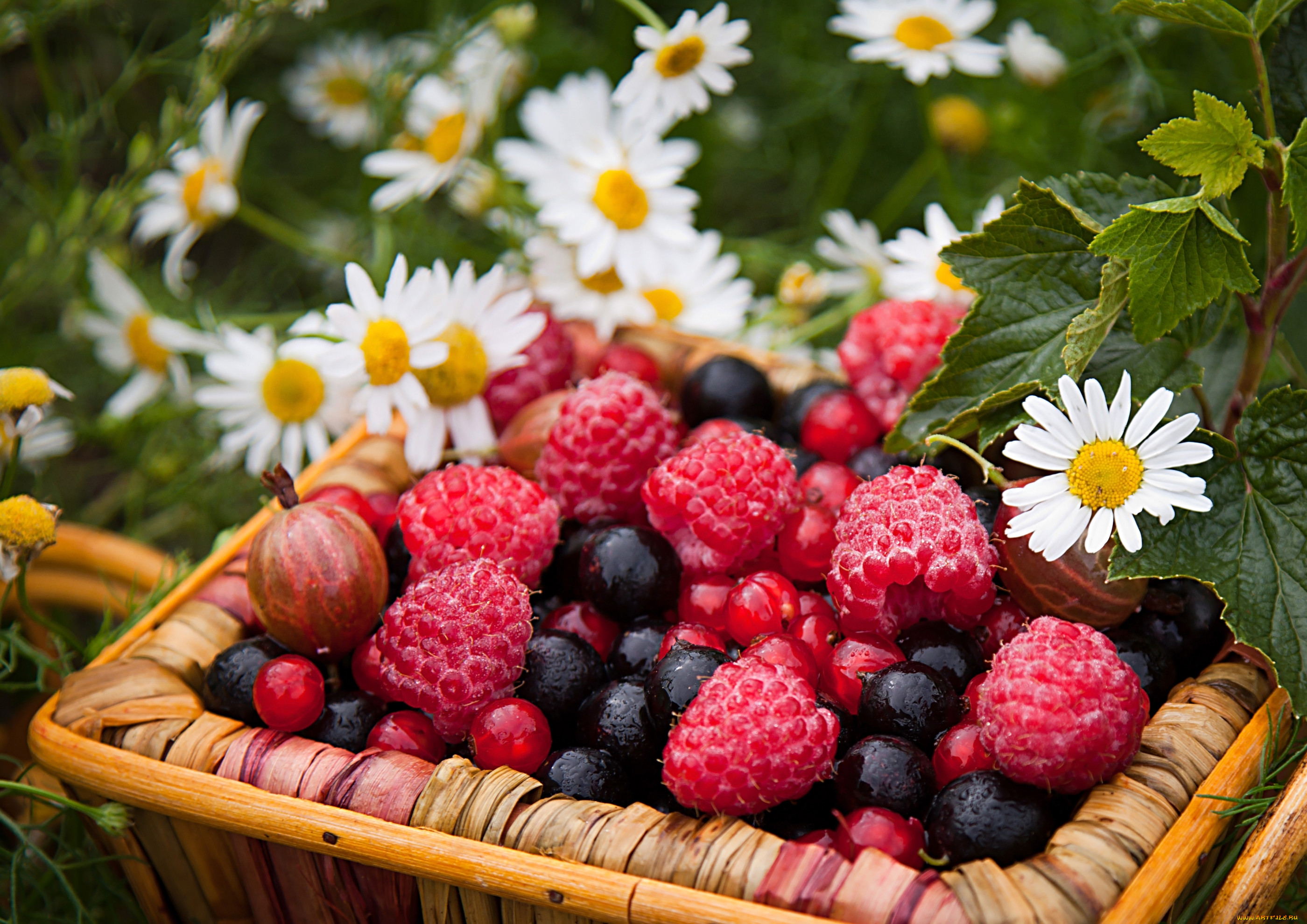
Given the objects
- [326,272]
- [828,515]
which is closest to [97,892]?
[828,515]

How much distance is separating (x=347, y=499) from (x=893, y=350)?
1.57 feet

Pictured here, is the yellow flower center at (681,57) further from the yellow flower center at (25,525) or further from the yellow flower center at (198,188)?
the yellow flower center at (25,525)

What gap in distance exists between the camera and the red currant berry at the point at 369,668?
747mm

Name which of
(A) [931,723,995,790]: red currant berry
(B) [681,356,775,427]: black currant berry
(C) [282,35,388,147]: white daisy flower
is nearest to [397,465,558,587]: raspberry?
(B) [681,356,775,427]: black currant berry

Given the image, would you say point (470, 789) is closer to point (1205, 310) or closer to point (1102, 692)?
point (1102, 692)

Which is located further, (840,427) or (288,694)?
(840,427)

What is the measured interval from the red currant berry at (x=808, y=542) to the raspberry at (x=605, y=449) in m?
0.13

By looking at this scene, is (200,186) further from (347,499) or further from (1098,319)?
(1098,319)

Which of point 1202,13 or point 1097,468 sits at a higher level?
point 1202,13

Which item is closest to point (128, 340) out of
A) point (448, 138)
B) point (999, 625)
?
point (448, 138)

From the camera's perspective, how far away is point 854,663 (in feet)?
2.26

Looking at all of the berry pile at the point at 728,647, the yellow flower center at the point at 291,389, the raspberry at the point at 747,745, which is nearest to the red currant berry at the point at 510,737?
the berry pile at the point at 728,647

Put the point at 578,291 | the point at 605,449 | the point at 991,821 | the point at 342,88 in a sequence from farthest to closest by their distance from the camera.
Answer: the point at 342,88
the point at 578,291
the point at 605,449
the point at 991,821

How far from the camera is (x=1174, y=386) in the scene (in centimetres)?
73
